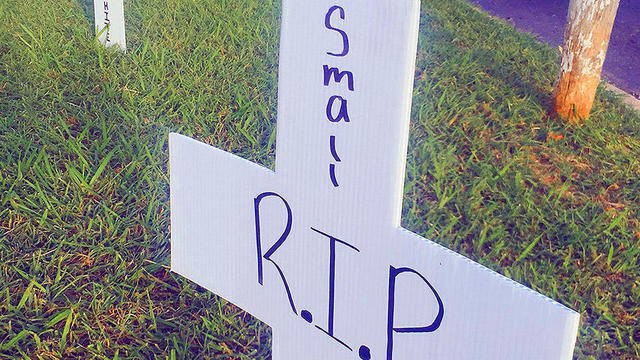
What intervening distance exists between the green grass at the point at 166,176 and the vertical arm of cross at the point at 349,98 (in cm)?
76

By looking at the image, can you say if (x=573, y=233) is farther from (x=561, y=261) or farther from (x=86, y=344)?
(x=86, y=344)

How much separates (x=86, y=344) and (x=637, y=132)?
8.22 feet

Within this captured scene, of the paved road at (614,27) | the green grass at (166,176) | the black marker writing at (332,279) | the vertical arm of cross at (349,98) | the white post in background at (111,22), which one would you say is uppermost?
the vertical arm of cross at (349,98)

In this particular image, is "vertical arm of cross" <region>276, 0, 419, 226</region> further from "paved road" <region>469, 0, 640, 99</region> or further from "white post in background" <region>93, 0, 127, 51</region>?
"paved road" <region>469, 0, 640, 99</region>

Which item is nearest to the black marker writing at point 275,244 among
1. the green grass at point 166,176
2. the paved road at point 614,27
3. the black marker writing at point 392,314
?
the black marker writing at point 392,314

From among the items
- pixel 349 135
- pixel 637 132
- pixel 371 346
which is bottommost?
pixel 637 132

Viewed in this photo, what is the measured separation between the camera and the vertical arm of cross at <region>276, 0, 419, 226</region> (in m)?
0.88

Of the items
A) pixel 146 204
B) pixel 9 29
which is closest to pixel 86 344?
pixel 146 204

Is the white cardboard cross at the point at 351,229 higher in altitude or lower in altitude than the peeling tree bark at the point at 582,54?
higher

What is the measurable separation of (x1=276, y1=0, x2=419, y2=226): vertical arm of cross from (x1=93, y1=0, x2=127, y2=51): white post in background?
215cm

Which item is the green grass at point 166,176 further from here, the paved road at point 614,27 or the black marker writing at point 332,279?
the paved road at point 614,27

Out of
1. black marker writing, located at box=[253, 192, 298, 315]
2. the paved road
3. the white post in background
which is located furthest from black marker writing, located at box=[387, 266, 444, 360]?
the paved road

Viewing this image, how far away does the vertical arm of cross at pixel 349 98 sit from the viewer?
0.88 meters

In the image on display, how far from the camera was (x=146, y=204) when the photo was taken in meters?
2.09
